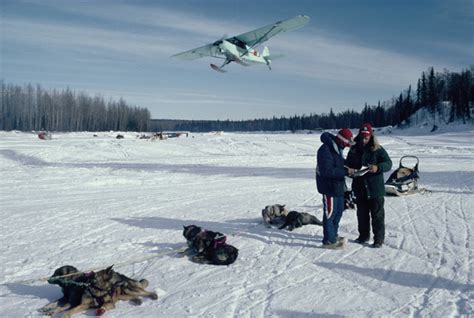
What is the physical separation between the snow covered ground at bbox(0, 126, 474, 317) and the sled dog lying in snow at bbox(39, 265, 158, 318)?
0.38 feet

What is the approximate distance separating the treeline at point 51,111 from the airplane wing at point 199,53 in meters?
74.6

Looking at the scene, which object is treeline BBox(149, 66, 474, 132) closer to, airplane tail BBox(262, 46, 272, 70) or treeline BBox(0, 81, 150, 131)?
treeline BBox(0, 81, 150, 131)

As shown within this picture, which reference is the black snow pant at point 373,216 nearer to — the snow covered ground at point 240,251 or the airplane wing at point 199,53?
the snow covered ground at point 240,251

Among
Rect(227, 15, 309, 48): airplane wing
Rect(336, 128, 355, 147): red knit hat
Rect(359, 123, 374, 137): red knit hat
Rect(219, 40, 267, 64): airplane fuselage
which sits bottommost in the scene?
Rect(336, 128, 355, 147): red knit hat

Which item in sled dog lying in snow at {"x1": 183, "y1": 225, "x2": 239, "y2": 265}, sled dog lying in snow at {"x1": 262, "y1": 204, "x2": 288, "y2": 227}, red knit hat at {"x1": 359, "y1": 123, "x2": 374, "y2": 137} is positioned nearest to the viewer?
sled dog lying in snow at {"x1": 183, "y1": 225, "x2": 239, "y2": 265}

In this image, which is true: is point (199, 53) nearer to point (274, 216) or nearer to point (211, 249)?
point (274, 216)

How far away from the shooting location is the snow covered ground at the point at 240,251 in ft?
14.3

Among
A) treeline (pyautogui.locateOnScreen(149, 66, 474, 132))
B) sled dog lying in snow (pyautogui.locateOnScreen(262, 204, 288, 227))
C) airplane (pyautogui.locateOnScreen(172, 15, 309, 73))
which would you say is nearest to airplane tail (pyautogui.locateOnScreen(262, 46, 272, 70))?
airplane (pyautogui.locateOnScreen(172, 15, 309, 73))

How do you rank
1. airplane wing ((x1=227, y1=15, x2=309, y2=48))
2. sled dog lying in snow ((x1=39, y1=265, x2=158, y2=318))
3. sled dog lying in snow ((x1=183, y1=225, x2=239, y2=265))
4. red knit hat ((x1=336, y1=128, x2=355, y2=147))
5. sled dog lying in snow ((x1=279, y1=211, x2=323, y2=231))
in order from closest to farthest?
1. sled dog lying in snow ((x1=39, y1=265, x2=158, y2=318))
2. sled dog lying in snow ((x1=183, y1=225, x2=239, y2=265))
3. red knit hat ((x1=336, y1=128, x2=355, y2=147))
4. sled dog lying in snow ((x1=279, y1=211, x2=323, y2=231))
5. airplane wing ((x1=227, y1=15, x2=309, y2=48))

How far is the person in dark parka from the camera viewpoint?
6336 millimetres

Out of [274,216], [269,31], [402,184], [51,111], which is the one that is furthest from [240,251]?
[51,111]

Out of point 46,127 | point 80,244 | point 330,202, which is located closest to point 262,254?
point 330,202

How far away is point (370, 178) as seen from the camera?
632 centimetres

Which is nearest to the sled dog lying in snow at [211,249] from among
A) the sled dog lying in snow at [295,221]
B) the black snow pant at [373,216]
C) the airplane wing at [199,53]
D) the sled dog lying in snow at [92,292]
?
the sled dog lying in snow at [92,292]
